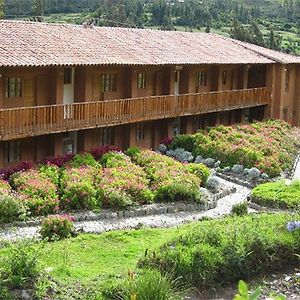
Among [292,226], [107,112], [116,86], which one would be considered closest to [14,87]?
[107,112]

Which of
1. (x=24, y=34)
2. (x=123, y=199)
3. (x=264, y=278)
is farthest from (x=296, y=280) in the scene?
(x=24, y=34)

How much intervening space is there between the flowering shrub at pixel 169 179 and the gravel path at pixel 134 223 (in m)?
1.06

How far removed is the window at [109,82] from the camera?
31.2m

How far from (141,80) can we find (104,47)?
391cm

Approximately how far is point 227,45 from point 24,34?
19.0 meters

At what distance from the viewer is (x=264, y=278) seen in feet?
50.8

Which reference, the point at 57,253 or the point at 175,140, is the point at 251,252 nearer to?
the point at 57,253

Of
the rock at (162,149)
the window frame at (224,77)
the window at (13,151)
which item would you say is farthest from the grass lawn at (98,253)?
the window frame at (224,77)

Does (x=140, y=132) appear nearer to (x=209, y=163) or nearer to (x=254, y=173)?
(x=209, y=163)

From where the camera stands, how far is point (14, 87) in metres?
26.2

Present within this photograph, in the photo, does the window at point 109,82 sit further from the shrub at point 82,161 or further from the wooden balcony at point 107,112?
the shrub at point 82,161

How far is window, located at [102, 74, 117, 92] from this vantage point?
3116 cm

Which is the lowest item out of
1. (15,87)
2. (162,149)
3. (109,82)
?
(162,149)

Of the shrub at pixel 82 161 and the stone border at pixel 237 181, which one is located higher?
the shrub at pixel 82 161
